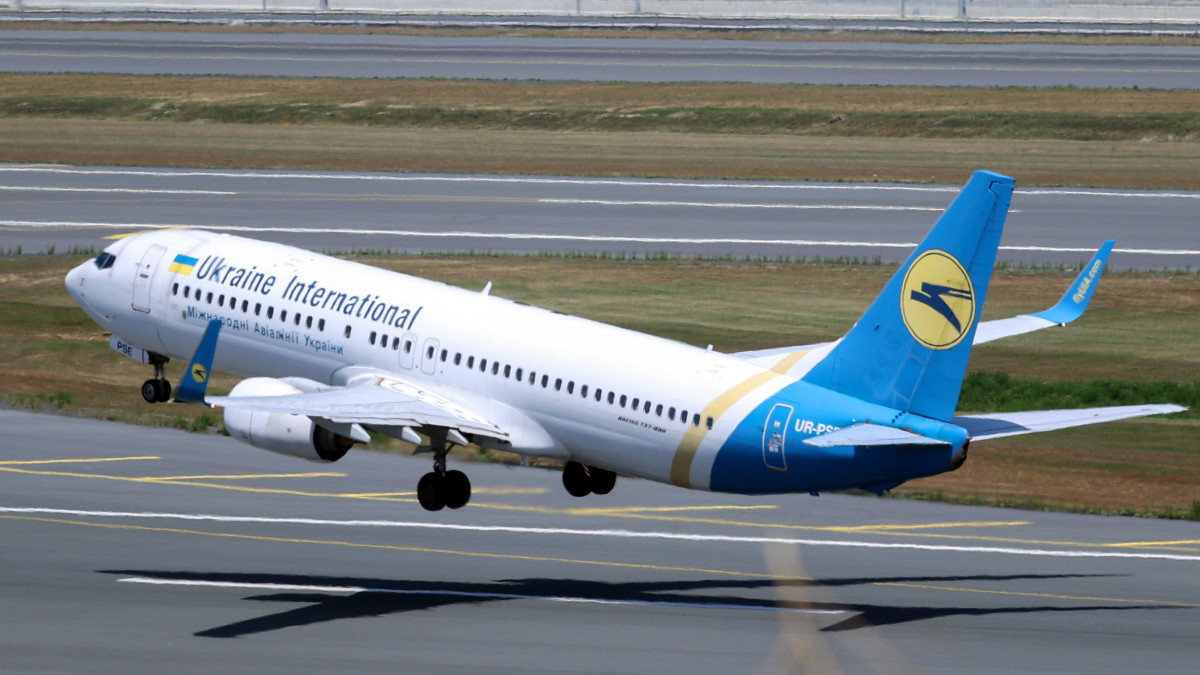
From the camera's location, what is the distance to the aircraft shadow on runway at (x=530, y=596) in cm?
4503

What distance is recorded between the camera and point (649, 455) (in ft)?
151

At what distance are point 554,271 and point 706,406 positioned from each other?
156 ft

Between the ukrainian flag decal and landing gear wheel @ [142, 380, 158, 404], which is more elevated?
the ukrainian flag decal

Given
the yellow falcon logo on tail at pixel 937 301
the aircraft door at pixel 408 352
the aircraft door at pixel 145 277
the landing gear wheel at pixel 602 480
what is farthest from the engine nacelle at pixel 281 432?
the yellow falcon logo on tail at pixel 937 301

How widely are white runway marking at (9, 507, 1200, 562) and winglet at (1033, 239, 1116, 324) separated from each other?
23.7 ft

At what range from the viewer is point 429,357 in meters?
50.0

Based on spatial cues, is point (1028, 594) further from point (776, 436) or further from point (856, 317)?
point (856, 317)

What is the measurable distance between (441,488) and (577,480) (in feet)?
16.5

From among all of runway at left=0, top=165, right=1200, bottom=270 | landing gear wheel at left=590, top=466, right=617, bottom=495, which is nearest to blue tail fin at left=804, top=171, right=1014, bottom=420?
landing gear wheel at left=590, top=466, right=617, bottom=495

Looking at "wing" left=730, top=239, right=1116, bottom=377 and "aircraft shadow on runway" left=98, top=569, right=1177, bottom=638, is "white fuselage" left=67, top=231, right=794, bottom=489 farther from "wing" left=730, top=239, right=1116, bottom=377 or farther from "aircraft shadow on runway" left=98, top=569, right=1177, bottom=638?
"aircraft shadow on runway" left=98, top=569, right=1177, bottom=638

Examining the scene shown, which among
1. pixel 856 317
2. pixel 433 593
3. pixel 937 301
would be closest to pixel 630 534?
pixel 433 593

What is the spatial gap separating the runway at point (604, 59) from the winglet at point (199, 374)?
10774 centimetres

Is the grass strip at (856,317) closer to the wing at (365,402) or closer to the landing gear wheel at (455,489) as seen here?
the landing gear wheel at (455,489)

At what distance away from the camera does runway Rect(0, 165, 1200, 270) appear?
98750 millimetres
